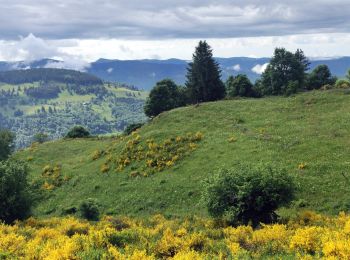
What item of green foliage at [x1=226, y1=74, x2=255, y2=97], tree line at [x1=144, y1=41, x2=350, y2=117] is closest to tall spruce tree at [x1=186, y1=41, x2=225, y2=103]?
tree line at [x1=144, y1=41, x2=350, y2=117]

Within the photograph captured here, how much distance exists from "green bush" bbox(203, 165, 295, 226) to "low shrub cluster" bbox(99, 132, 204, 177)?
77.1 feet

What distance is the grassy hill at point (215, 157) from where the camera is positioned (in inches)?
1674

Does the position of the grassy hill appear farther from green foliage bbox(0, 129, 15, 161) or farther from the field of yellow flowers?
the field of yellow flowers

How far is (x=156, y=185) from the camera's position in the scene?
49.0m

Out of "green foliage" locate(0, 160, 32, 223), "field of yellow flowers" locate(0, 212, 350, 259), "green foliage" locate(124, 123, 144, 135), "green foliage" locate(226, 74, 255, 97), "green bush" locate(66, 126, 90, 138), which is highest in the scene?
"green foliage" locate(226, 74, 255, 97)

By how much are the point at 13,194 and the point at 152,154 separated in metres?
26.3

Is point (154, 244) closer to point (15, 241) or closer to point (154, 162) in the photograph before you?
point (15, 241)

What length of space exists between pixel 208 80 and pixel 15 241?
3163 inches

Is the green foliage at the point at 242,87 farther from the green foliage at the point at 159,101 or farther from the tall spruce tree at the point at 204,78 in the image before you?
the green foliage at the point at 159,101

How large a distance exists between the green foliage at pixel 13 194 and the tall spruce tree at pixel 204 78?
65.8 meters

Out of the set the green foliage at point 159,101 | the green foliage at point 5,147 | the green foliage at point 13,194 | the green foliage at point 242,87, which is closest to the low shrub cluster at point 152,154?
the green foliage at point 13,194

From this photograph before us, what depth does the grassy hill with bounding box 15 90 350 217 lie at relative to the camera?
42.5m

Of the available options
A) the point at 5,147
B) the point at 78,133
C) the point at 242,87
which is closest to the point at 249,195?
the point at 5,147

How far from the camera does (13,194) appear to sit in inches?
1362
